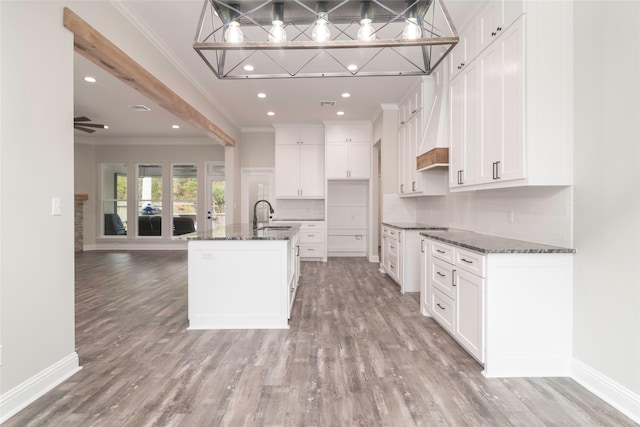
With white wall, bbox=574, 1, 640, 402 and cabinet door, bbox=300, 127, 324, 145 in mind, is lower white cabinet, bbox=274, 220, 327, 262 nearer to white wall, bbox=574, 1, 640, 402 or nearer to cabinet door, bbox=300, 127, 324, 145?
cabinet door, bbox=300, 127, 324, 145

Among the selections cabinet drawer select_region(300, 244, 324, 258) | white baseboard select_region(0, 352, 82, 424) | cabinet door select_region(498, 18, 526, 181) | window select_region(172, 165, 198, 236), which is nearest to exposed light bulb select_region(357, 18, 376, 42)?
cabinet door select_region(498, 18, 526, 181)

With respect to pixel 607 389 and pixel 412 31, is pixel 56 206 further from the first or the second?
pixel 607 389

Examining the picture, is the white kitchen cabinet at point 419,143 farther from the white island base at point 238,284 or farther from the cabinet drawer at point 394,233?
the white island base at point 238,284

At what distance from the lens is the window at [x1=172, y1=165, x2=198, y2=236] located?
857 centimetres

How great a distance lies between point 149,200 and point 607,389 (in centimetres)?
919

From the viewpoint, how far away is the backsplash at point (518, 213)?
2305 mm

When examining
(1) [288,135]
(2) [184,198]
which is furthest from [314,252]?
(2) [184,198]

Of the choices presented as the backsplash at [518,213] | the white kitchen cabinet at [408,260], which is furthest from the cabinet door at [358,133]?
the backsplash at [518,213]

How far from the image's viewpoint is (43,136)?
2.04 metres

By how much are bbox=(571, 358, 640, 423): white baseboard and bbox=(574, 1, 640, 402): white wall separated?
0.03m

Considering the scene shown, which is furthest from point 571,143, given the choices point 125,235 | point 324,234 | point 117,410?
point 125,235

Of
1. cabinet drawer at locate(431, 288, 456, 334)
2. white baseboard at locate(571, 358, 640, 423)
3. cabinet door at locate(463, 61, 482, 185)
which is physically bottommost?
white baseboard at locate(571, 358, 640, 423)

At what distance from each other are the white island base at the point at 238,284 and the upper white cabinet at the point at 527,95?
1.99 metres

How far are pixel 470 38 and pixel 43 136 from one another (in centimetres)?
344
